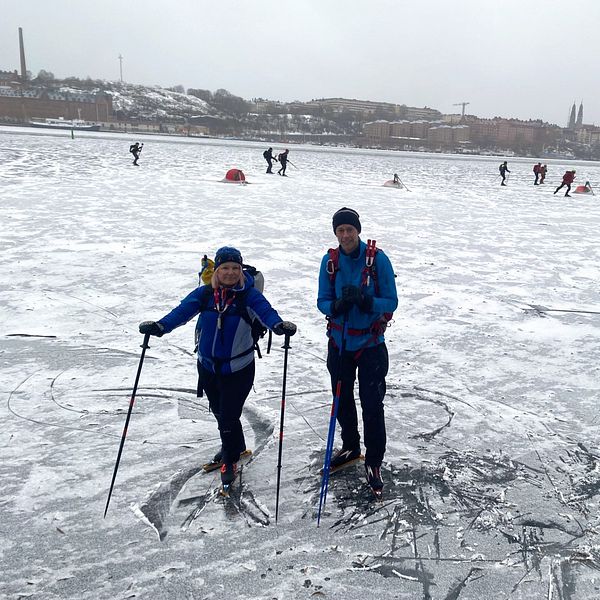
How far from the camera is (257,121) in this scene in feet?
478

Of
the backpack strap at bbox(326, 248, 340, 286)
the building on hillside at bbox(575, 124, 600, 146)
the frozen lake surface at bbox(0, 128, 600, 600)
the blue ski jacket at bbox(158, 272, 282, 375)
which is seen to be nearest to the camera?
the frozen lake surface at bbox(0, 128, 600, 600)

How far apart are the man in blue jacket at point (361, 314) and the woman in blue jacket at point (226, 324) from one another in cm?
38

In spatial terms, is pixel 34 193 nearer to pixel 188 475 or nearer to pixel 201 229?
pixel 201 229

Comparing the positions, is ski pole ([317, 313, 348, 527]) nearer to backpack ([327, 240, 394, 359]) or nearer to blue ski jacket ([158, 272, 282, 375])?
backpack ([327, 240, 394, 359])

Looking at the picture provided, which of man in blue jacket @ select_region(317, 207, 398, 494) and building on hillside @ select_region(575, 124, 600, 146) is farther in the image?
building on hillside @ select_region(575, 124, 600, 146)

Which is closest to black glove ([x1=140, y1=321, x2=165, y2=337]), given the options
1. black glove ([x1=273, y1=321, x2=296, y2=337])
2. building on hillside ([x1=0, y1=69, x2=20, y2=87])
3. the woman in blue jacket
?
the woman in blue jacket

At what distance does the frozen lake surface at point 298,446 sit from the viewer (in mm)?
2895

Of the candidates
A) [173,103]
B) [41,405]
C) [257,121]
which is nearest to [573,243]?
[41,405]

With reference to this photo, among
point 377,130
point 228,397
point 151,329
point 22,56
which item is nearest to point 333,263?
point 228,397

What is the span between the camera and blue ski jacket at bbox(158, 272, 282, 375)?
3289 mm

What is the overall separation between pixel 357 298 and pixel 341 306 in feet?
0.38

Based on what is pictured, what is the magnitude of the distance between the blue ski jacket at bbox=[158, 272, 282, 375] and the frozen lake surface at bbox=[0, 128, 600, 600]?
919 mm

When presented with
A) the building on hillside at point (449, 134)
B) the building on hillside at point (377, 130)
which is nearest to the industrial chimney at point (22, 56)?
the building on hillside at point (377, 130)

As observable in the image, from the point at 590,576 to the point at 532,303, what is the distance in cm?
523
